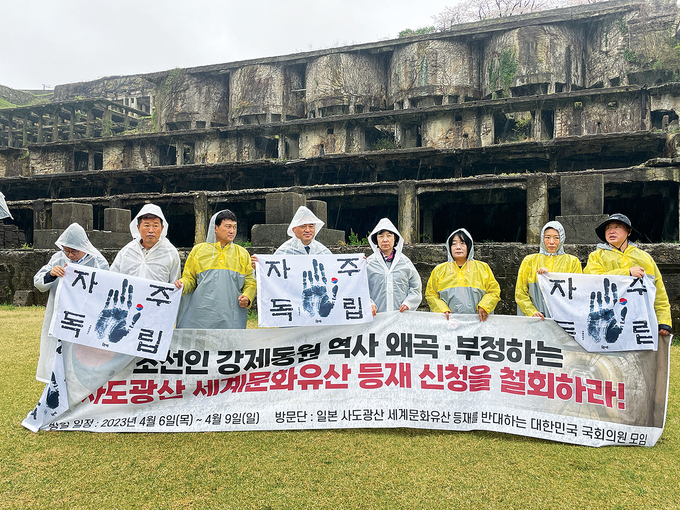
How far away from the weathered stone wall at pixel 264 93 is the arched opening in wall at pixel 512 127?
11677mm

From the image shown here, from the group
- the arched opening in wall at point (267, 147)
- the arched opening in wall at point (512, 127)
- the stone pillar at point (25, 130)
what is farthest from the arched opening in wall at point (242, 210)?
the stone pillar at point (25, 130)

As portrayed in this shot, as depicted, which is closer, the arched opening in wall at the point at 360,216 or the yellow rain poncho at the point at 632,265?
the yellow rain poncho at the point at 632,265

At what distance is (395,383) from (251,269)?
5.40ft

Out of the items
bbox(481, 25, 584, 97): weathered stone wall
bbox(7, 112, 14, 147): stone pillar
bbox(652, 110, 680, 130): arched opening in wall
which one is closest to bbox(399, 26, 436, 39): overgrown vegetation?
bbox(481, 25, 584, 97): weathered stone wall

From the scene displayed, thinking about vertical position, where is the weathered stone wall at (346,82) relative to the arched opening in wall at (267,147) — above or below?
above

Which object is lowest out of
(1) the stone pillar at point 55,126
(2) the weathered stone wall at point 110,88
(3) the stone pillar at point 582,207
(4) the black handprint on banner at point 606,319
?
(4) the black handprint on banner at point 606,319

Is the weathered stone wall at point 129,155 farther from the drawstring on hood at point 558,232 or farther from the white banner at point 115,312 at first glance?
the drawstring on hood at point 558,232

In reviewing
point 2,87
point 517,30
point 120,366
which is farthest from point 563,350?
point 2,87

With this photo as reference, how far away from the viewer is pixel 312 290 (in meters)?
4.28

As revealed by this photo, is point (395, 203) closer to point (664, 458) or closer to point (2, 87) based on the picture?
point (664, 458)

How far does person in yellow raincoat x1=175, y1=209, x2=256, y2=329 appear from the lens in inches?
168

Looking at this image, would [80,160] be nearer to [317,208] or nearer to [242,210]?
[242,210]

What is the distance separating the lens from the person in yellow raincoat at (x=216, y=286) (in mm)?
4262

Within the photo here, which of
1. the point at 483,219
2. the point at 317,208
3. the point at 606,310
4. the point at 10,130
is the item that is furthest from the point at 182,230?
the point at 10,130
